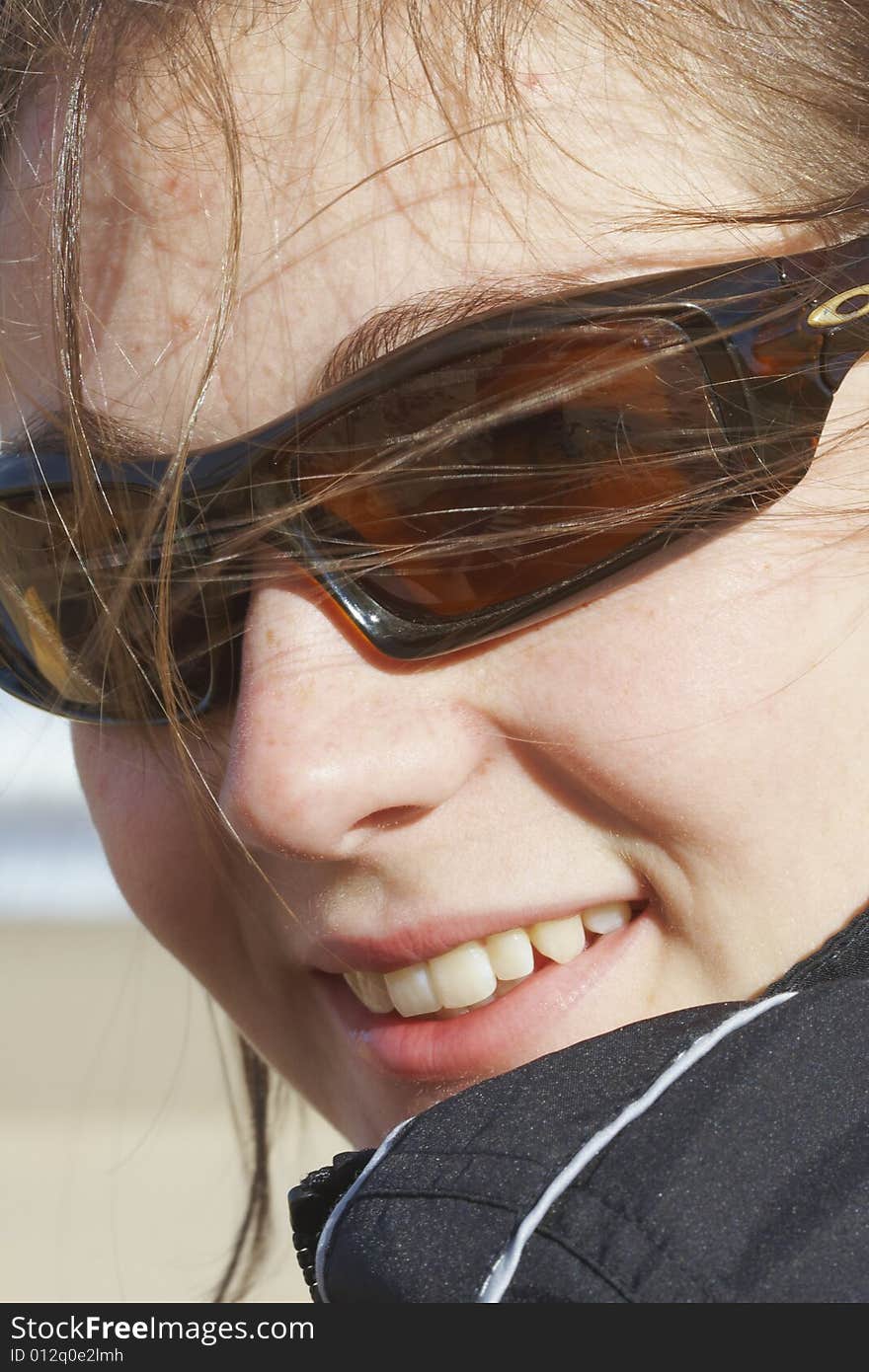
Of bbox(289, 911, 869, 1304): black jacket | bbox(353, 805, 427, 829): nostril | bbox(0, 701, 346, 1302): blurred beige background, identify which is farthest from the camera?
bbox(0, 701, 346, 1302): blurred beige background

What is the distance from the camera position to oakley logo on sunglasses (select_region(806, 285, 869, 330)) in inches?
40.0

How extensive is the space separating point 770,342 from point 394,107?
36cm

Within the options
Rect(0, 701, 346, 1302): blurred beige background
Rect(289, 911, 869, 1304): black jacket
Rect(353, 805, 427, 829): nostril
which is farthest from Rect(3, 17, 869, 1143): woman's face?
Answer: Rect(0, 701, 346, 1302): blurred beige background

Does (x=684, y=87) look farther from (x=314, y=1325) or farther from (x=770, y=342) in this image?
(x=314, y=1325)

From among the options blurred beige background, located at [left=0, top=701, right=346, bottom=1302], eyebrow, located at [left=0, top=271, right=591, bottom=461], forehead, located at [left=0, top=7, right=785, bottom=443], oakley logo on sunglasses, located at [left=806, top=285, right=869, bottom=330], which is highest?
forehead, located at [left=0, top=7, right=785, bottom=443]

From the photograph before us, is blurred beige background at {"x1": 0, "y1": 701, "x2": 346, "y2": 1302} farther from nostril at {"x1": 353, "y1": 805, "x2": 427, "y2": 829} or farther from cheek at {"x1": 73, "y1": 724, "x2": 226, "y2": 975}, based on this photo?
nostril at {"x1": 353, "y1": 805, "x2": 427, "y2": 829}

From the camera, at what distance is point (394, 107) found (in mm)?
1054

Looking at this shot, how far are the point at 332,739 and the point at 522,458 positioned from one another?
28 centimetres

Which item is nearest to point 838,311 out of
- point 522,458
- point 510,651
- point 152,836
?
point 522,458

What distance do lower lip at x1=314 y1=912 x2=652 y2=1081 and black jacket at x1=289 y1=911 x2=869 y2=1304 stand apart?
26 centimetres

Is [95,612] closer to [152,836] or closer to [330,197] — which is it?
[152,836]

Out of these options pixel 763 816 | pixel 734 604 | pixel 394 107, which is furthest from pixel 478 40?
pixel 763 816

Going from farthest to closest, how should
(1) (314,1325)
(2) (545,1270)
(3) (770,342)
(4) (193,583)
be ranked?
(4) (193,583), (3) (770,342), (1) (314,1325), (2) (545,1270)

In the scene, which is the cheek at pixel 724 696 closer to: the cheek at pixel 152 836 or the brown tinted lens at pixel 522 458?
the brown tinted lens at pixel 522 458
